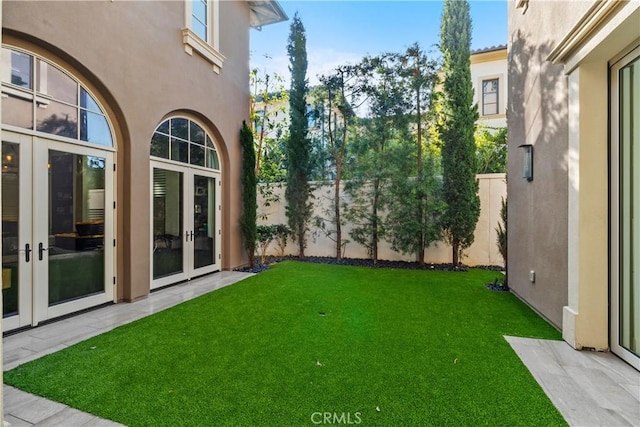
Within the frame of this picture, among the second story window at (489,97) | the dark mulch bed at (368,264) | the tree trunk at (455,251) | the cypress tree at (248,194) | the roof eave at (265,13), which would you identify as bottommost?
the dark mulch bed at (368,264)

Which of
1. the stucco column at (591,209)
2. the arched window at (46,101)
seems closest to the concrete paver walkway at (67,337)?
the arched window at (46,101)

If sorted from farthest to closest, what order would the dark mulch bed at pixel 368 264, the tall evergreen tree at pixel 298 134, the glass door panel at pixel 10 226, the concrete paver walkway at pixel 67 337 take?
the tall evergreen tree at pixel 298 134 < the dark mulch bed at pixel 368 264 < the glass door panel at pixel 10 226 < the concrete paver walkway at pixel 67 337

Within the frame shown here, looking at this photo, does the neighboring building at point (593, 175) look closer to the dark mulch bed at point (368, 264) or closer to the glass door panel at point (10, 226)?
the dark mulch bed at point (368, 264)

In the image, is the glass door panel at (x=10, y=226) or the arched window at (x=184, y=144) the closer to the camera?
the glass door panel at (x=10, y=226)

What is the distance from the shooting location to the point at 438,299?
206 inches

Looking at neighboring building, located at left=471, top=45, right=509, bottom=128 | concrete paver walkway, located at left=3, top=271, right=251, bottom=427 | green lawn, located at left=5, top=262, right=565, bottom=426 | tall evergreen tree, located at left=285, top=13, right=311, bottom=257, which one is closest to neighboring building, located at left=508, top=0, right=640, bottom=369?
green lawn, located at left=5, top=262, right=565, bottom=426

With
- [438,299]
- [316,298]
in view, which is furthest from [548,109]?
[316,298]

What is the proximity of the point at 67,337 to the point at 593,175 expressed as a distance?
20.6ft

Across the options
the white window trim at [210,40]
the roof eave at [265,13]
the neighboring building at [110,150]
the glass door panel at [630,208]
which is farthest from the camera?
the roof eave at [265,13]

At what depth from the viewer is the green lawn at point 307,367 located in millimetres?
2383

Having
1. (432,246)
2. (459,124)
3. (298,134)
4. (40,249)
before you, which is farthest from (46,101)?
(432,246)

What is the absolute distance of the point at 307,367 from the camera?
304cm

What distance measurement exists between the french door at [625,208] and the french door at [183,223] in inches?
262

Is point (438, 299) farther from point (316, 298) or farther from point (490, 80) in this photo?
point (490, 80)
